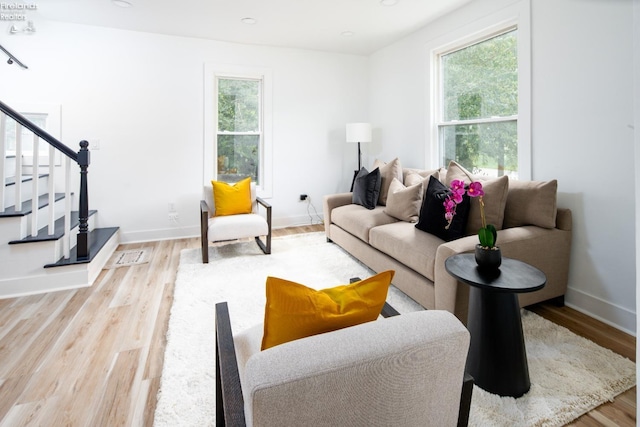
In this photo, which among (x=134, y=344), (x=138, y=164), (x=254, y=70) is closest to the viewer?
(x=134, y=344)

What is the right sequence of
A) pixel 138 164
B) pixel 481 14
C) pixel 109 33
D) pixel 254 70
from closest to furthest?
pixel 481 14
pixel 109 33
pixel 138 164
pixel 254 70

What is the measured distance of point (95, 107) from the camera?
391 cm

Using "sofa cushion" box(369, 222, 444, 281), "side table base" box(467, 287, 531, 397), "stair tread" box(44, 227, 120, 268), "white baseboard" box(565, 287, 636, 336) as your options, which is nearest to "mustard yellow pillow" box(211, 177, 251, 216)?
"stair tread" box(44, 227, 120, 268)

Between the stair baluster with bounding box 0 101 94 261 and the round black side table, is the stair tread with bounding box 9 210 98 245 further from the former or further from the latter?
the round black side table

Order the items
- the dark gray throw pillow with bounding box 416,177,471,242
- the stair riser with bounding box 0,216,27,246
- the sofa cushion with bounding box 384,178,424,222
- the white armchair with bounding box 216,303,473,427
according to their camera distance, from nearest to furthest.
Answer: the white armchair with bounding box 216,303,473,427, the dark gray throw pillow with bounding box 416,177,471,242, the stair riser with bounding box 0,216,27,246, the sofa cushion with bounding box 384,178,424,222

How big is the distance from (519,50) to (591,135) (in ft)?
3.27

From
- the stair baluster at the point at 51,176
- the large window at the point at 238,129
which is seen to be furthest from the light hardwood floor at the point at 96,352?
the large window at the point at 238,129

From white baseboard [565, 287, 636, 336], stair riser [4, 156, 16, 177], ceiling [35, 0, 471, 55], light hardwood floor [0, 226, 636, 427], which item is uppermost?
ceiling [35, 0, 471, 55]

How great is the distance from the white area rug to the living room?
2.10 feet

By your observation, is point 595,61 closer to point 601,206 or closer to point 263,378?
point 601,206

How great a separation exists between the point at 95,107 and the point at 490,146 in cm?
446

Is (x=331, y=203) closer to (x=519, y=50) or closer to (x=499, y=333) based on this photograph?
(x=519, y=50)

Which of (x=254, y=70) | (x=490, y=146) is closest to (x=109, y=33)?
(x=254, y=70)

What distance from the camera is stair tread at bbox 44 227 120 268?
2823mm
